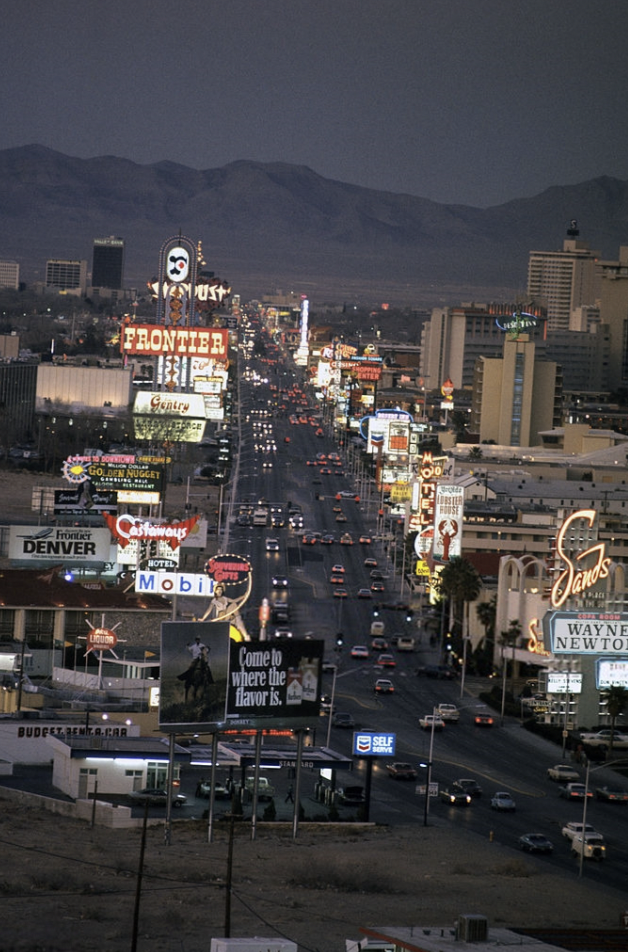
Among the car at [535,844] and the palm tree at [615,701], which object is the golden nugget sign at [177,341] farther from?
the car at [535,844]

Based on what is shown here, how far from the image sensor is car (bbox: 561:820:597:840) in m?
57.6

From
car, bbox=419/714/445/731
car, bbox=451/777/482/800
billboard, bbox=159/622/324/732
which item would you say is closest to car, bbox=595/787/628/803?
car, bbox=451/777/482/800

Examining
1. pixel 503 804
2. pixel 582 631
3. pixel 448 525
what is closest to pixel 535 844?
pixel 503 804

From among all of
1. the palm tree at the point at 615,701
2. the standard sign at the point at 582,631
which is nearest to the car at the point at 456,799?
the palm tree at the point at 615,701

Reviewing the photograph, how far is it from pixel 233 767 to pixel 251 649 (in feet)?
23.2

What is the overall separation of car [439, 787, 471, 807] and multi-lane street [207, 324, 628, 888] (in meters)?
0.22

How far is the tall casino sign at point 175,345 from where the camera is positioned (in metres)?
155

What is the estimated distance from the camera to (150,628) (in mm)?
83312

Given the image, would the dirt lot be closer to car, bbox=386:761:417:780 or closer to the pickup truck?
car, bbox=386:761:417:780

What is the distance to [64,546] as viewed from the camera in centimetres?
9200

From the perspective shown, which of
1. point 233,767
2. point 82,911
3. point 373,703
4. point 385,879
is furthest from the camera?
point 373,703

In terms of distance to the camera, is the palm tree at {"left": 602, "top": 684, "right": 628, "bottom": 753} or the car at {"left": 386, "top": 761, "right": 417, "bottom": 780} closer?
the car at {"left": 386, "top": 761, "right": 417, "bottom": 780}

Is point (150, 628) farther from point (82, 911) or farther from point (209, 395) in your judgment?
point (209, 395)

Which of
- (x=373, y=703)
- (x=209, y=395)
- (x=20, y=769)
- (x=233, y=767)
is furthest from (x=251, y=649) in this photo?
(x=209, y=395)
